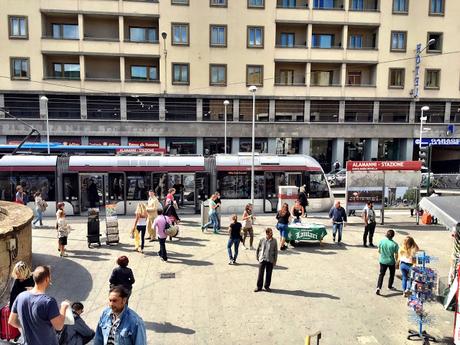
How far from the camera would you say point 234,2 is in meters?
35.7

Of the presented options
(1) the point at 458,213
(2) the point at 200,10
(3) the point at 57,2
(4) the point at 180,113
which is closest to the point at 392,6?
(2) the point at 200,10

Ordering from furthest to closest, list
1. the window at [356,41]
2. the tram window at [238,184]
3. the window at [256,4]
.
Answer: the window at [356,41] → the window at [256,4] → the tram window at [238,184]

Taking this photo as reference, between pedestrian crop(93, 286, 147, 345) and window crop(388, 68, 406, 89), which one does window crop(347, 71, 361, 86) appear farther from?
pedestrian crop(93, 286, 147, 345)

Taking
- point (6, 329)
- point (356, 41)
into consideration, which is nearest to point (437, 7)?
point (356, 41)

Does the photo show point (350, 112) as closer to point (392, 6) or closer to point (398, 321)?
point (392, 6)

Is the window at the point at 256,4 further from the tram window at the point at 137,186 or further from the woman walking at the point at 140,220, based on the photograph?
the woman walking at the point at 140,220

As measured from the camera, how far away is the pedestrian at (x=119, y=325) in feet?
12.8

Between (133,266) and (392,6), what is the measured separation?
3780cm

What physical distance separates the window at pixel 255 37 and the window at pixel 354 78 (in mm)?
10168

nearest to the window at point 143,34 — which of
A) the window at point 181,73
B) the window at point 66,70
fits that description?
the window at point 181,73

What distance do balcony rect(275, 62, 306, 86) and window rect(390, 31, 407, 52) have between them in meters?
9.14

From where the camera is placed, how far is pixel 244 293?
916 cm

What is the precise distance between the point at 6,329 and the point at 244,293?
5.07 meters

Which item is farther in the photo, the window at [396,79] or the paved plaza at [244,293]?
the window at [396,79]
